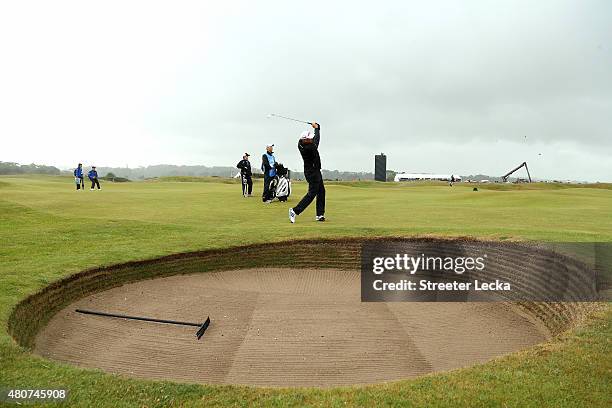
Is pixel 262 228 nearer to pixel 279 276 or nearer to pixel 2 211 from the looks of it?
pixel 279 276

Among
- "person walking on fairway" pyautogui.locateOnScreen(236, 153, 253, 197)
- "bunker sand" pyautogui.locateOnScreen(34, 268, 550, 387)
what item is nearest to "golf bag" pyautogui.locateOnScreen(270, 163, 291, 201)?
"person walking on fairway" pyautogui.locateOnScreen(236, 153, 253, 197)

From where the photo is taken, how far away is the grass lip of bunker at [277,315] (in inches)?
229

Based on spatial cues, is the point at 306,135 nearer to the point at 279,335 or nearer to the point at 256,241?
the point at 256,241

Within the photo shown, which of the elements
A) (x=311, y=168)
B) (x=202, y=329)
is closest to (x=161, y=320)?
(x=202, y=329)

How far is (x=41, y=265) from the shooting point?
363 inches

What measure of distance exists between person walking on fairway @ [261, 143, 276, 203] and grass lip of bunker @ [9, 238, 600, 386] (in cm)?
1081

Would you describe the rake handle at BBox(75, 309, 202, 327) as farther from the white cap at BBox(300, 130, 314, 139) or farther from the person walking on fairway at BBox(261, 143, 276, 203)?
the person walking on fairway at BBox(261, 143, 276, 203)

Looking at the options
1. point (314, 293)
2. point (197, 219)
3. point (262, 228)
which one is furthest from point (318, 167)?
point (314, 293)

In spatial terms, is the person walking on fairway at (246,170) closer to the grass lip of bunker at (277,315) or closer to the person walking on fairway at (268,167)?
the person walking on fairway at (268,167)

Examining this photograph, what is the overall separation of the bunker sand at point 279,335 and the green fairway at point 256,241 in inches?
42.3

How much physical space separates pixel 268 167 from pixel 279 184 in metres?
1.05

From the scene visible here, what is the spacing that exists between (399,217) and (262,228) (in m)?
5.82

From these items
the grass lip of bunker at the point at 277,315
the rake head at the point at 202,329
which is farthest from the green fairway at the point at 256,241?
the rake head at the point at 202,329

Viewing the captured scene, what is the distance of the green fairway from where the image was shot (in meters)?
4.33
